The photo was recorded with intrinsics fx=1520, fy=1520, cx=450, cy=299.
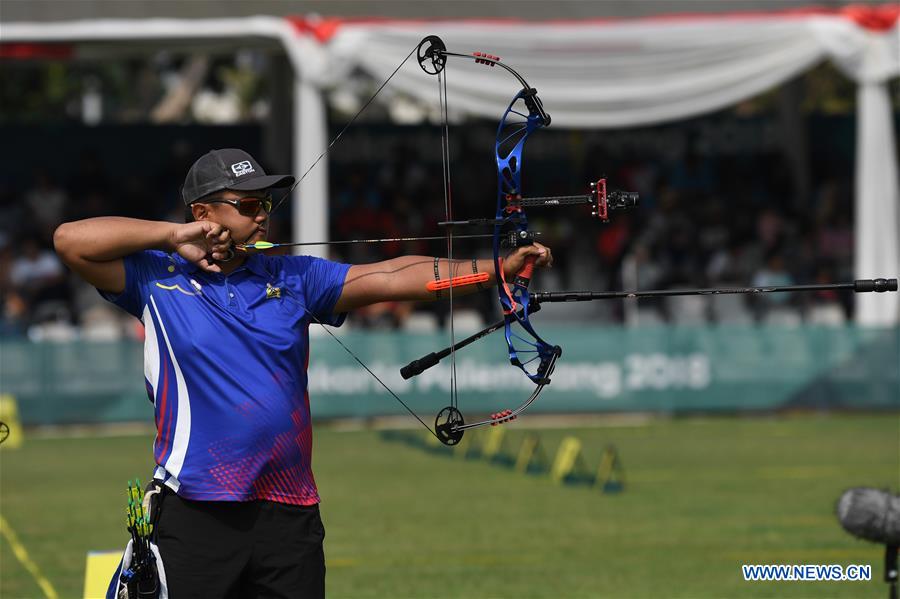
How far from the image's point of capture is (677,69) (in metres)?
21.5

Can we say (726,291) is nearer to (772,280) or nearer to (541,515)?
(541,515)

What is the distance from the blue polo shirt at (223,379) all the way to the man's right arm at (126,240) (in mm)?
118

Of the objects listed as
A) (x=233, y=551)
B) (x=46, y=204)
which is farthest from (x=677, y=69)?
(x=233, y=551)

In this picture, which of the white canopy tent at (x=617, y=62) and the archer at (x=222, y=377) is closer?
the archer at (x=222, y=377)

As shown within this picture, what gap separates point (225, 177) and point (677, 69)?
17.0 m

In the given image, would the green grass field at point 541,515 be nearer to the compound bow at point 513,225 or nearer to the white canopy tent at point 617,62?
the white canopy tent at point 617,62

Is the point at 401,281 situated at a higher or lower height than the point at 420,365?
higher

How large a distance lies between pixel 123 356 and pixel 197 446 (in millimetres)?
15450

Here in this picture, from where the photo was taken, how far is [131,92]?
43.2 m

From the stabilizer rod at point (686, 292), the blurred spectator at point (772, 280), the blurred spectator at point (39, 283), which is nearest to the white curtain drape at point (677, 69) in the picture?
the blurred spectator at point (772, 280)

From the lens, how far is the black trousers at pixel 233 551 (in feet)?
16.5

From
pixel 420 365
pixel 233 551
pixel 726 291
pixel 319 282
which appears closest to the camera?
pixel 233 551

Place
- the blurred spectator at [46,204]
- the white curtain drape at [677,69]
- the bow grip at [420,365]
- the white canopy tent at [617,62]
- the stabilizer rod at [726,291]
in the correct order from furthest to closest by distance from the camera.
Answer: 1. the blurred spectator at [46,204]
2. the white curtain drape at [677,69]
3. the white canopy tent at [617,62]
4. the bow grip at [420,365]
5. the stabilizer rod at [726,291]

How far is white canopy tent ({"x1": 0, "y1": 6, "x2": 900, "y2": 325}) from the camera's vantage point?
20906mm
